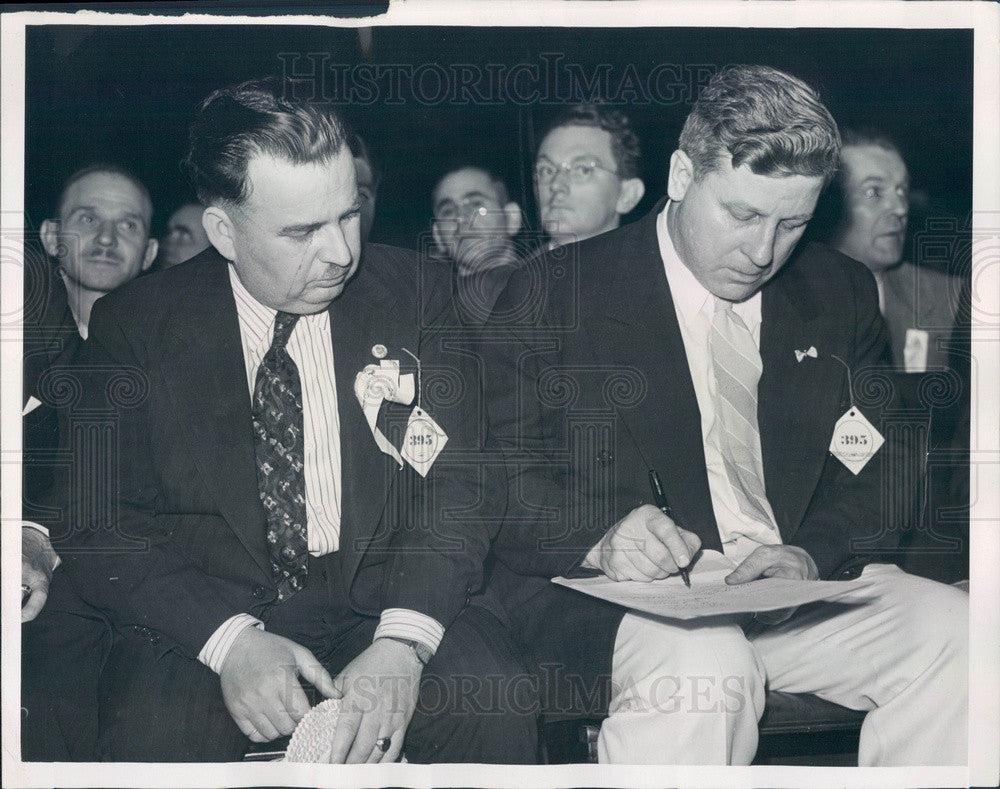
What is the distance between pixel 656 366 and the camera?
2.42 m

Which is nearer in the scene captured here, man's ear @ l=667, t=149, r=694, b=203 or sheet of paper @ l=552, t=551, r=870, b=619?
sheet of paper @ l=552, t=551, r=870, b=619

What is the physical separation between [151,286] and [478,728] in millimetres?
1173

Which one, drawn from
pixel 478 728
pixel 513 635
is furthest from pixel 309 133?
pixel 478 728

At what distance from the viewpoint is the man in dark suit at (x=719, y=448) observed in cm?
236

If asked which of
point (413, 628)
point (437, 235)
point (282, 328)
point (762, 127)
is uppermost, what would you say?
point (762, 127)

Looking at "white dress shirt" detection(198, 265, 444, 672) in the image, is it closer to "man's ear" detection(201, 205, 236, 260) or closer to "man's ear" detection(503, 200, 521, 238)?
"man's ear" detection(201, 205, 236, 260)

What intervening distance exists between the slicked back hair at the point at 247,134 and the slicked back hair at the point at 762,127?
78 centimetres

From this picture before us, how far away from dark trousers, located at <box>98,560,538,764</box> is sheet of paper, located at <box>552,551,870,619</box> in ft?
0.77

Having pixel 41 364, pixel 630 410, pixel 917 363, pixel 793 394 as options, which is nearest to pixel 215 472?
pixel 41 364

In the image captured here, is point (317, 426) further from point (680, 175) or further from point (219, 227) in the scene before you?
point (680, 175)

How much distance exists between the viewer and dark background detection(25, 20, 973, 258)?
2.43 metres

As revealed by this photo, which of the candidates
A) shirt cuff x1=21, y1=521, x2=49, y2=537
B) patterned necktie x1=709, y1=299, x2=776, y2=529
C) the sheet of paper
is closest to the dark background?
patterned necktie x1=709, y1=299, x2=776, y2=529

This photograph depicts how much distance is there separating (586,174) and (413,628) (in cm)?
104

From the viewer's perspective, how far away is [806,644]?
92.9 inches
